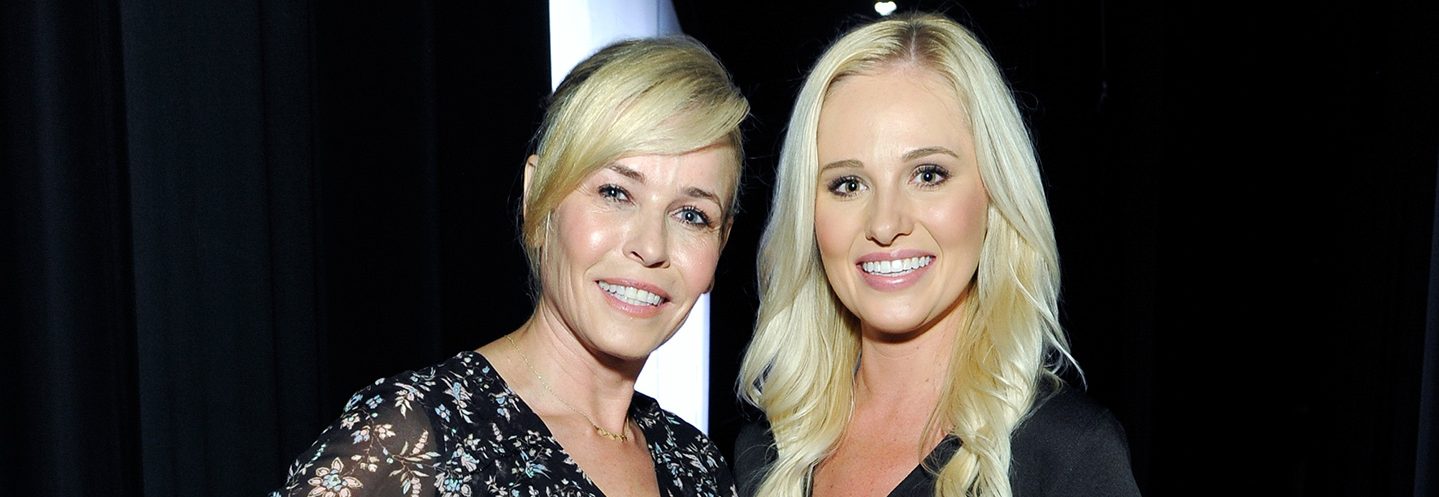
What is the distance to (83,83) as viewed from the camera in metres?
1.37

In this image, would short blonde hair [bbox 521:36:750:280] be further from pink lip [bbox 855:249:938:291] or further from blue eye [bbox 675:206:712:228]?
pink lip [bbox 855:249:938:291]

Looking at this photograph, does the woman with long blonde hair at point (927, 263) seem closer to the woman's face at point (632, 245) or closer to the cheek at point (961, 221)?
the cheek at point (961, 221)

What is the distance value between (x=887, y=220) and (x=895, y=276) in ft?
0.30

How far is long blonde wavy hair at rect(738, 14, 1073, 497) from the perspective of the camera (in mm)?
1729

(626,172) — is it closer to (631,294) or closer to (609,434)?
(631,294)

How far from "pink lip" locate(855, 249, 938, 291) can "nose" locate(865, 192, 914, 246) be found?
0.02m

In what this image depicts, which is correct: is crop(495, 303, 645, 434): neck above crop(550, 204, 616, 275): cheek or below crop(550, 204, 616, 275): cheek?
below

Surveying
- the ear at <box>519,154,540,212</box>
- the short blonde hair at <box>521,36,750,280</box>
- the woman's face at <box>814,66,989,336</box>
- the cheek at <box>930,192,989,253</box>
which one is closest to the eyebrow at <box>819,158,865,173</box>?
the woman's face at <box>814,66,989,336</box>

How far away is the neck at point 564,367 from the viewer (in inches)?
64.7

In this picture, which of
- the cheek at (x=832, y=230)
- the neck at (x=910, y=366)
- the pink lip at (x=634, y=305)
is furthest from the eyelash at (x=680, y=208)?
the neck at (x=910, y=366)

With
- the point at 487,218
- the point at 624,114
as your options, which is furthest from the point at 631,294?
the point at 487,218

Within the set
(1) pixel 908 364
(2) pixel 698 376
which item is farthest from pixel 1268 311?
(1) pixel 908 364

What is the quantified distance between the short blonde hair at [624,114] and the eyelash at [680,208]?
35 mm

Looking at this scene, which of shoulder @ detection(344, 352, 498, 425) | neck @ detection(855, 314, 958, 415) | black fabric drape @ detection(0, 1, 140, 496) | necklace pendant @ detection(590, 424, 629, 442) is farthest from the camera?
neck @ detection(855, 314, 958, 415)
